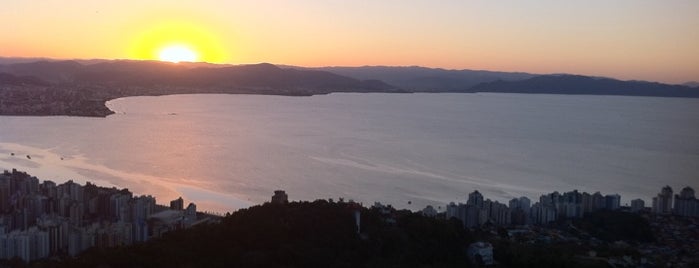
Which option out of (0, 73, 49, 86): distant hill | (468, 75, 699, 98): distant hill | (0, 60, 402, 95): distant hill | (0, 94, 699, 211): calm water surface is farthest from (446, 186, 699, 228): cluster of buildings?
(468, 75, 699, 98): distant hill

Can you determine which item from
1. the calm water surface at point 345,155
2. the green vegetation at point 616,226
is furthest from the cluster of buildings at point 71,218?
the green vegetation at point 616,226

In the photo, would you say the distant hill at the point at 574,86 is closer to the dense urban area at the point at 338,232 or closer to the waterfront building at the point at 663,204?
the waterfront building at the point at 663,204

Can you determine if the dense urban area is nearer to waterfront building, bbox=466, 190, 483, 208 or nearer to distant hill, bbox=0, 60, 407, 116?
waterfront building, bbox=466, 190, 483, 208

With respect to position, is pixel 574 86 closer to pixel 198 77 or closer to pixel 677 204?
pixel 198 77

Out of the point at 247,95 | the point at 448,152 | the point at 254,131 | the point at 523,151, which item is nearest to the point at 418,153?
the point at 448,152

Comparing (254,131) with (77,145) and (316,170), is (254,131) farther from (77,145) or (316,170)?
(316,170)

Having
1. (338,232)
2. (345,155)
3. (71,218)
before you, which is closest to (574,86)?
(345,155)
